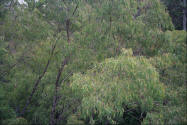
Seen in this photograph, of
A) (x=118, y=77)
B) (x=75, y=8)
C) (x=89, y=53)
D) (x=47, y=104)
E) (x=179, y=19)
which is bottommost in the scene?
(x=47, y=104)

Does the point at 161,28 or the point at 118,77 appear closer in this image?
the point at 118,77

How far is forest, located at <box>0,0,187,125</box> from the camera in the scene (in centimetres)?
435

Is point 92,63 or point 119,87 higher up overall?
point 92,63

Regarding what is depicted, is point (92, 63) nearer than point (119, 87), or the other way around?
point (119, 87)

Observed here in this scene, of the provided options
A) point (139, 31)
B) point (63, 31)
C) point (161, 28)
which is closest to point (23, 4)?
point (63, 31)

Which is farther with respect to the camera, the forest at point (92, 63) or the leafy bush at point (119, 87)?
the forest at point (92, 63)

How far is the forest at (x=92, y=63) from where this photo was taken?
4.35m

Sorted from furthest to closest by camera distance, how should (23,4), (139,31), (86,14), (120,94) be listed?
(23,4) < (86,14) < (139,31) < (120,94)

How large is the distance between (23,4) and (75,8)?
7.11 feet

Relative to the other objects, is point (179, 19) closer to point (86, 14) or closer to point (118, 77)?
point (86, 14)

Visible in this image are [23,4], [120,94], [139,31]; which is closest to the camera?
[120,94]

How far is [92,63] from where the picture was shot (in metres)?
6.78

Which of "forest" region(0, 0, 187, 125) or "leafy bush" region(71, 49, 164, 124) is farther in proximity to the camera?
"forest" region(0, 0, 187, 125)

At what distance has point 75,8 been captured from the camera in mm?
7121
